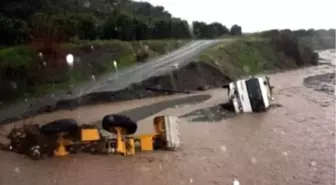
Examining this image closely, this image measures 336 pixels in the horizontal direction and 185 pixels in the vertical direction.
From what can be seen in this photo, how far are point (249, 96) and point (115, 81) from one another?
8.67 metres

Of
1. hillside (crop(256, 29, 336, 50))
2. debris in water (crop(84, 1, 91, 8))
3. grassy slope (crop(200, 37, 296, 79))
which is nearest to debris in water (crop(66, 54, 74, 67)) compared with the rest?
grassy slope (crop(200, 37, 296, 79))

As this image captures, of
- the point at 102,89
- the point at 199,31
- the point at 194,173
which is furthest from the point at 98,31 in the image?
the point at 194,173

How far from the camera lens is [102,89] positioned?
23.3m

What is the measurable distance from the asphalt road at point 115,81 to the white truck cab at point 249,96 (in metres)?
7.06

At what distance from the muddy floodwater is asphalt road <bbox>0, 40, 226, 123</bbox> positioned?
2.87 metres

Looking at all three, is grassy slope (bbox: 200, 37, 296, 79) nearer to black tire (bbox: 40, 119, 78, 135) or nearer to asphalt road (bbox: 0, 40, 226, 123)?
asphalt road (bbox: 0, 40, 226, 123)

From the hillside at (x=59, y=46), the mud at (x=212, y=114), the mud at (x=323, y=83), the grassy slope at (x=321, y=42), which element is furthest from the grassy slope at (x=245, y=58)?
the grassy slope at (x=321, y=42)

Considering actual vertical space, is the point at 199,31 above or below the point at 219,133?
above

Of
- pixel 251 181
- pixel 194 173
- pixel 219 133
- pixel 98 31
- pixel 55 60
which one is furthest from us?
pixel 98 31

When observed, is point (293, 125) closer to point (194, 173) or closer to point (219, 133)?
point (219, 133)

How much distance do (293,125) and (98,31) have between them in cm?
2189

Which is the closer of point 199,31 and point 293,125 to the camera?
point 293,125

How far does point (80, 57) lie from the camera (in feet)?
89.6

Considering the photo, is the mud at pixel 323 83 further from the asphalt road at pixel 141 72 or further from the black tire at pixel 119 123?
→ the black tire at pixel 119 123
